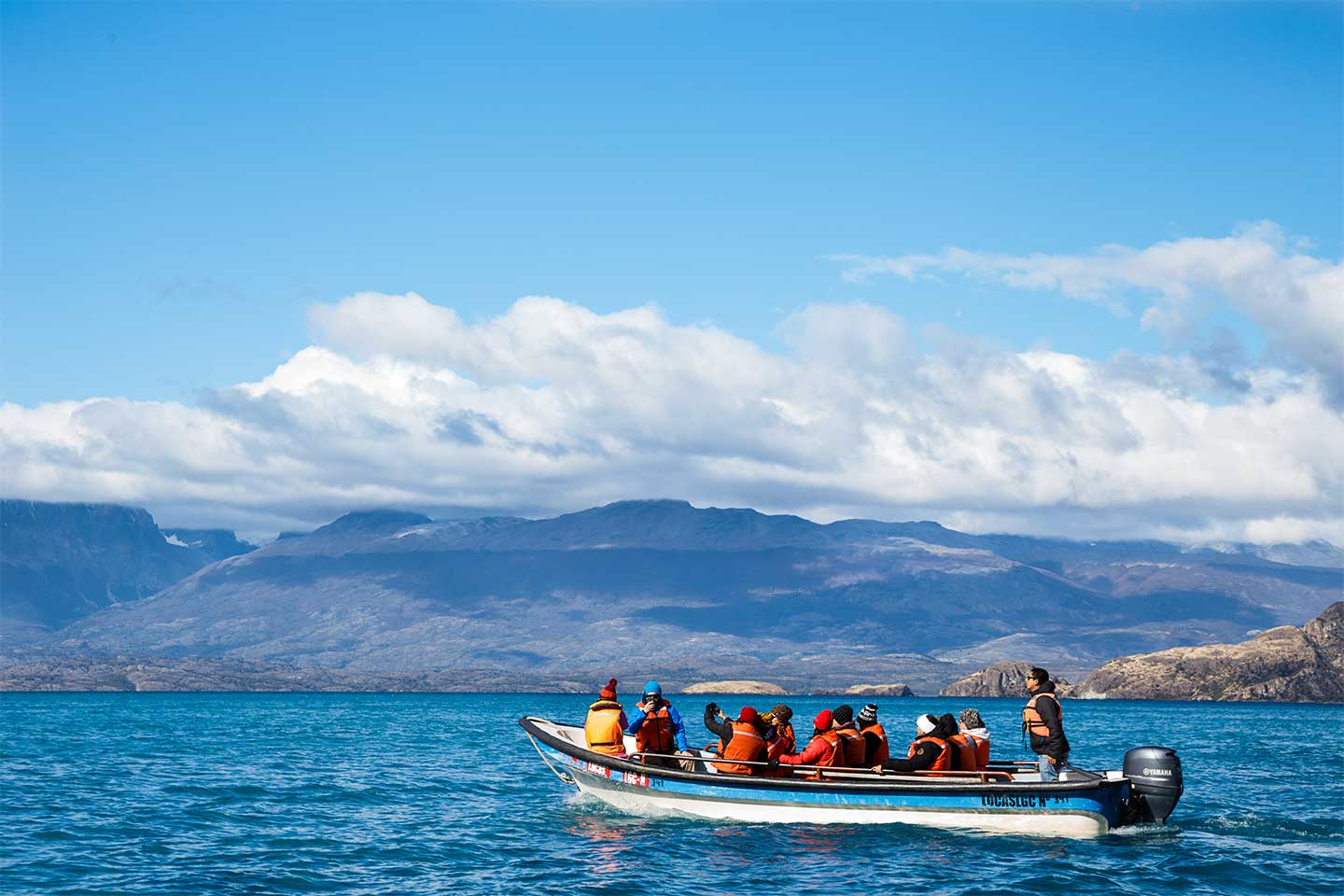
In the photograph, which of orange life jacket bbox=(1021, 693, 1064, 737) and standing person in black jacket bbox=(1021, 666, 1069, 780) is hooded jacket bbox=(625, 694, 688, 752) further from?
standing person in black jacket bbox=(1021, 666, 1069, 780)

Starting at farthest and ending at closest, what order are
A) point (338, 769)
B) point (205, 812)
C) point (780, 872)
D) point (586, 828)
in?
1. point (338, 769)
2. point (205, 812)
3. point (586, 828)
4. point (780, 872)

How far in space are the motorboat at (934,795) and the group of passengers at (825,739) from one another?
11.7 inches

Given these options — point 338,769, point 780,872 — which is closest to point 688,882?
point 780,872

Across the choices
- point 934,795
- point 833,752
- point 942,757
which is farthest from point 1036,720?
point 833,752

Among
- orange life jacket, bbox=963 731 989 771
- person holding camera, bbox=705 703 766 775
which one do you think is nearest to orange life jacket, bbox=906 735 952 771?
orange life jacket, bbox=963 731 989 771

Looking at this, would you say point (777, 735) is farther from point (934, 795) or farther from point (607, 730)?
point (607, 730)

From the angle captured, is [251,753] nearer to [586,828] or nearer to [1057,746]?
[586,828]

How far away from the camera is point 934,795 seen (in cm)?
3675

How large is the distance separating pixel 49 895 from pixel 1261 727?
11392 cm

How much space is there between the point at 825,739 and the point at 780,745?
5.02 feet

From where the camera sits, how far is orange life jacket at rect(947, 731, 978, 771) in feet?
124

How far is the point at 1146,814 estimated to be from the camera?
3803cm

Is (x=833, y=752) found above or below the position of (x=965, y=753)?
below

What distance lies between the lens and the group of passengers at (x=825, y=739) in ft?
123
